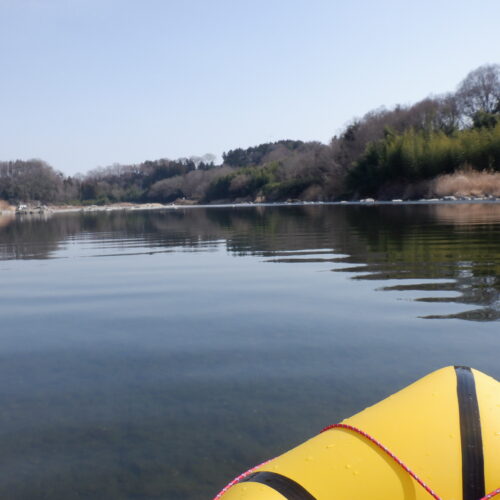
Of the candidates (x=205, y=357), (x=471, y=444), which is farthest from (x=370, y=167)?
(x=471, y=444)

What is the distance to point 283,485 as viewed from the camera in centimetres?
188

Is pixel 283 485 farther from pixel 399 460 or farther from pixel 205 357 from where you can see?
pixel 205 357

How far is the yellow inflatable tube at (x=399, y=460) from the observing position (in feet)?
6.26

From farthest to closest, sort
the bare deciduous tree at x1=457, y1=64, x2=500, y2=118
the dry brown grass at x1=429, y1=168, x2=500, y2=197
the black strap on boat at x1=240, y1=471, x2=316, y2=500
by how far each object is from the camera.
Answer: the bare deciduous tree at x1=457, y1=64, x2=500, y2=118, the dry brown grass at x1=429, y1=168, x2=500, y2=197, the black strap on boat at x1=240, y1=471, x2=316, y2=500

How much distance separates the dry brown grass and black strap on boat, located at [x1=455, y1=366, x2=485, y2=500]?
40.3m

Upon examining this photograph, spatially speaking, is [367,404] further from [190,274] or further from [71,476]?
[190,274]

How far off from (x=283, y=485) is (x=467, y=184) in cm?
4271

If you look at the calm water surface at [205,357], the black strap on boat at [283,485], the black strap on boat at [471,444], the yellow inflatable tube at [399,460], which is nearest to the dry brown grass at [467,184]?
the calm water surface at [205,357]

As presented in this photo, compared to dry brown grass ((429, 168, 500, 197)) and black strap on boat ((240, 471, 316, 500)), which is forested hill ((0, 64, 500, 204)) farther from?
black strap on boat ((240, 471, 316, 500))

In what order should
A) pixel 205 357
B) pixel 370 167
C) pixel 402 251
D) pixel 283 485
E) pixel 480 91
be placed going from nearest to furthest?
pixel 283 485 → pixel 205 357 → pixel 402 251 → pixel 370 167 → pixel 480 91

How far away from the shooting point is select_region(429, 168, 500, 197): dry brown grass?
39625 mm

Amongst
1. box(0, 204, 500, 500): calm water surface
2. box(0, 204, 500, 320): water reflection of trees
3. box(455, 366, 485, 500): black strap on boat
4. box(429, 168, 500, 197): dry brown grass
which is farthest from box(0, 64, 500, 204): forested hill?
box(455, 366, 485, 500): black strap on boat

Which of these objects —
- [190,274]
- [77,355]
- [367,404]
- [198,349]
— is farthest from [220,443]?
[190,274]

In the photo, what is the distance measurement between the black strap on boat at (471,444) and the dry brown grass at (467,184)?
1586 inches
